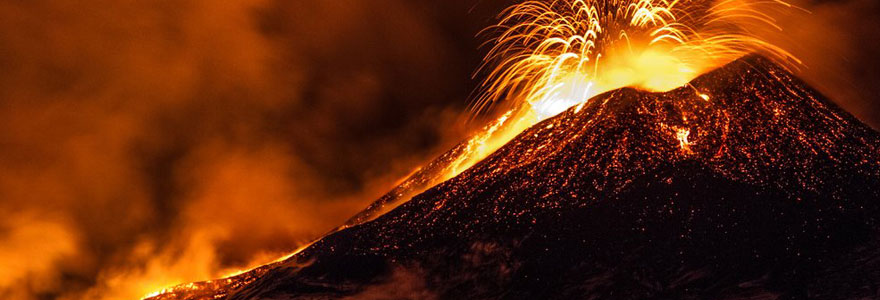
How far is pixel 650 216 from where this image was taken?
713cm

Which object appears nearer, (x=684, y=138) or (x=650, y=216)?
(x=650, y=216)

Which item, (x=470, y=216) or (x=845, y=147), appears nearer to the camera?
(x=845, y=147)

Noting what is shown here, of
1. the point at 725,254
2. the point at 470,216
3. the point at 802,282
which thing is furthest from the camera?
the point at 470,216

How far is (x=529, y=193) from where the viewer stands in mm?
8242

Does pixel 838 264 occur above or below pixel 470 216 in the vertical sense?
below

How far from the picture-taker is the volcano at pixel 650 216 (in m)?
6.20

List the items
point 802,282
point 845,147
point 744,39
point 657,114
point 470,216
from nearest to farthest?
point 802,282 < point 845,147 < point 470,216 < point 657,114 < point 744,39

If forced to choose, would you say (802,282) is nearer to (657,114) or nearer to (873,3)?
(657,114)

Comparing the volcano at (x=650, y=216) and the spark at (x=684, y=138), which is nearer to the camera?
the volcano at (x=650, y=216)

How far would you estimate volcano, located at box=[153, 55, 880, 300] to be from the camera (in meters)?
6.20

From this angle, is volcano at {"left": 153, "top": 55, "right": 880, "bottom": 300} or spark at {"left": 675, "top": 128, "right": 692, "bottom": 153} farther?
spark at {"left": 675, "top": 128, "right": 692, "bottom": 153}

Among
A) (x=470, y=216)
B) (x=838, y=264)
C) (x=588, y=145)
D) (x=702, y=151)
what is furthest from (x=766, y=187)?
(x=470, y=216)

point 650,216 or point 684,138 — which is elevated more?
point 684,138

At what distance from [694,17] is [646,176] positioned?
3.72 metres
